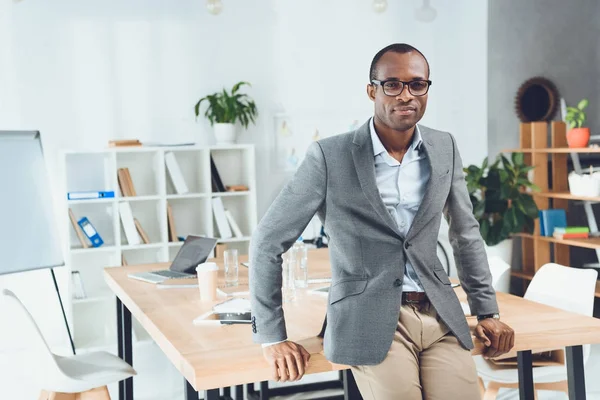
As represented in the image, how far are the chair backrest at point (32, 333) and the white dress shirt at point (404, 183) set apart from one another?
1.31 metres

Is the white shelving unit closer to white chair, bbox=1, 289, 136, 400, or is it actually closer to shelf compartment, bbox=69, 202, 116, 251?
shelf compartment, bbox=69, 202, 116, 251

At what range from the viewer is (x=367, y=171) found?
206 cm

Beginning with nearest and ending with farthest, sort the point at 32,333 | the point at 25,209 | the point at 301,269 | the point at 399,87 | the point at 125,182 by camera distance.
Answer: the point at 399,87 < the point at 32,333 < the point at 301,269 < the point at 25,209 < the point at 125,182

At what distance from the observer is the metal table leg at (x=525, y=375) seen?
8.00ft

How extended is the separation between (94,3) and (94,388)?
3.82 m

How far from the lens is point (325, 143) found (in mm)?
2113

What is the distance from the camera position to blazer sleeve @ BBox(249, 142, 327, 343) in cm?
206

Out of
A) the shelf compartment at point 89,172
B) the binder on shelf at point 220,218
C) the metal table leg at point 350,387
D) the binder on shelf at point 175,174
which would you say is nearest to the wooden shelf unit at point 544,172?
the binder on shelf at point 220,218

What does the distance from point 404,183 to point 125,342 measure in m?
2.07

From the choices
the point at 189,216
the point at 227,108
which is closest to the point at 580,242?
the point at 227,108

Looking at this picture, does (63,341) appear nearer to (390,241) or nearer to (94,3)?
(94,3)

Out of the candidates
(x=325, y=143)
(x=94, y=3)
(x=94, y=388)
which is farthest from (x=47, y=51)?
(x=325, y=143)

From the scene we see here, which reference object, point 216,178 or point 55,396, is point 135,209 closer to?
point 216,178

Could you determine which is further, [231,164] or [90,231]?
[231,164]
